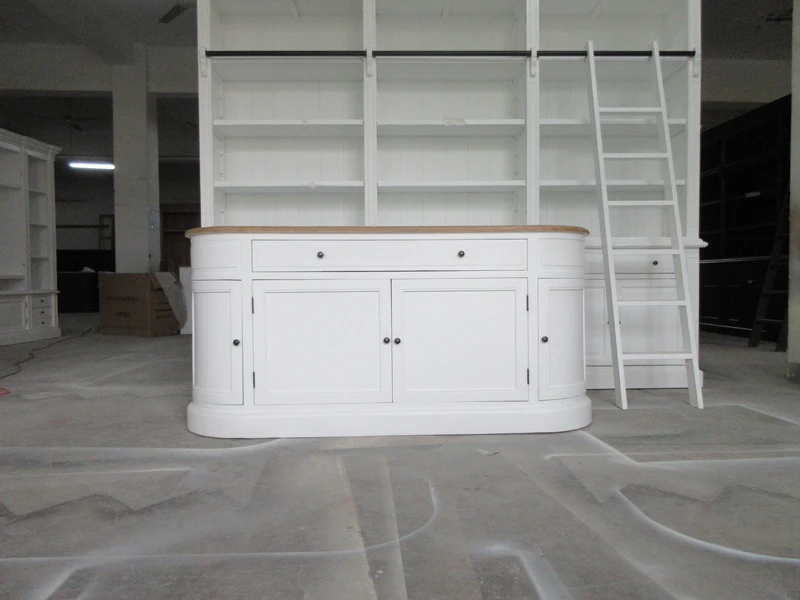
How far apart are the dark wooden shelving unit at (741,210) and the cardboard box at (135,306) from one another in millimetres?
6397

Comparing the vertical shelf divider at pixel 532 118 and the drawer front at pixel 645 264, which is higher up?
the vertical shelf divider at pixel 532 118

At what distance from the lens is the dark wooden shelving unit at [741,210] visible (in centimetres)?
559

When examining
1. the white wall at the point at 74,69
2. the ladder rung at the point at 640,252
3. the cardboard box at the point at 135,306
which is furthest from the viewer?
the white wall at the point at 74,69

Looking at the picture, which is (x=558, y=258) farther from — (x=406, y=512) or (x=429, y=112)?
(x=429, y=112)

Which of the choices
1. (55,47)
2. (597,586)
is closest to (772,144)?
(597,586)

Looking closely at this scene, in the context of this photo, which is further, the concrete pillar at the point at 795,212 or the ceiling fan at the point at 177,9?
the ceiling fan at the point at 177,9

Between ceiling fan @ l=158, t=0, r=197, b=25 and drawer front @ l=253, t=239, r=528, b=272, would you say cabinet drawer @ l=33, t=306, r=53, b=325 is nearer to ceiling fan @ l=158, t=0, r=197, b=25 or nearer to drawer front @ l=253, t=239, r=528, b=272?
ceiling fan @ l=158, t=0, r=197, b=25

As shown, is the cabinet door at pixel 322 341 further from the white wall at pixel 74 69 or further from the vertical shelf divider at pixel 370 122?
the white wall at pixel 74 69

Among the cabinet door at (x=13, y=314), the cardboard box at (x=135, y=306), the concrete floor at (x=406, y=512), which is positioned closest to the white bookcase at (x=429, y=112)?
the concrete floor at (x=406, y=512)

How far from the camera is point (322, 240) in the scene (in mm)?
2326

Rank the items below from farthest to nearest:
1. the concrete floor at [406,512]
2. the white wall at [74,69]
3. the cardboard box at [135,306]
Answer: the white wall at [74,69] < the cardboard box at [135,306] < the concrete floor at [406,512]

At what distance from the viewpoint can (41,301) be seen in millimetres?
6172

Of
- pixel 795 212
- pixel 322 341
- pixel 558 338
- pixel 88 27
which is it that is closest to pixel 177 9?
pixel 88 27

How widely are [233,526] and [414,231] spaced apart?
4.41 ft
